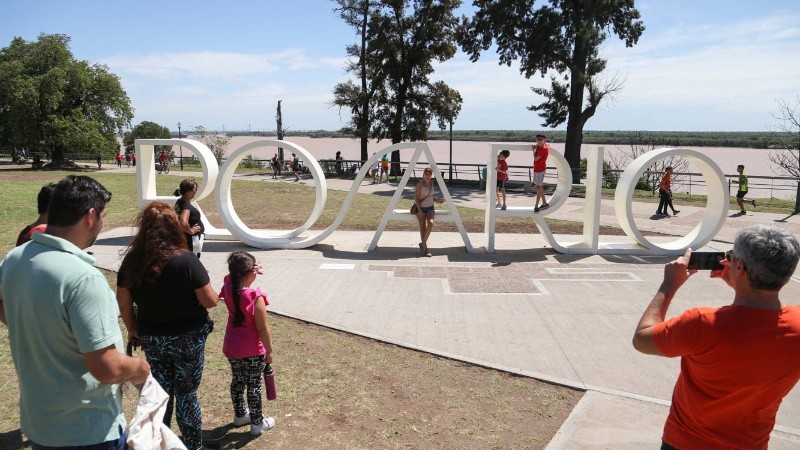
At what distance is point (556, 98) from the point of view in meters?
25.9

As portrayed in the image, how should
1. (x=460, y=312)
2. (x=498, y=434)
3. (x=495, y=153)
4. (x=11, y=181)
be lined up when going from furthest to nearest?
(x=11, y=181) < (x=495, y=153) < (x=460, y=312) < (x=498, y=434)

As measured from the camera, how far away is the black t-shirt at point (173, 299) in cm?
367

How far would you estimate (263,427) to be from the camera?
14.6 ft

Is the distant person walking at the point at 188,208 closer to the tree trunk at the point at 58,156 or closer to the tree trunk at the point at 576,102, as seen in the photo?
the tree trunk at the point at 576,102

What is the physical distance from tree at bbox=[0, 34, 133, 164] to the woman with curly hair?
116 feet

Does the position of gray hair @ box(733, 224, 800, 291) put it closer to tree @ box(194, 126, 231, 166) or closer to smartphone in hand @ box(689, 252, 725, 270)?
smartphone in hand @ box(689, 252, 725, 270)

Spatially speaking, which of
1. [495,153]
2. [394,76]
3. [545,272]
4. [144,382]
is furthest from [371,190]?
[144,382]

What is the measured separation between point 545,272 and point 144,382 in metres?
8.33

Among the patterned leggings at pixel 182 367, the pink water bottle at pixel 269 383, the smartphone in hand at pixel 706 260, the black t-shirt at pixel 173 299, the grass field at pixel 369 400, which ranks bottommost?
the grass field at pixel 369 400

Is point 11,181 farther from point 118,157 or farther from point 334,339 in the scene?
point 334,339

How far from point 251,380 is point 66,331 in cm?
206

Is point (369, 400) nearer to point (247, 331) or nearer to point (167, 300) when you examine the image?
point (247, 331)

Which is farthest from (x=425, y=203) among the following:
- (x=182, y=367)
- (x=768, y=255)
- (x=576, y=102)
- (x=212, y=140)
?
(x=212, y=140)

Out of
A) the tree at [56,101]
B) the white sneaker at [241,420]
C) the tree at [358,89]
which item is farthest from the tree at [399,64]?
the white sneaker at [241,420]
